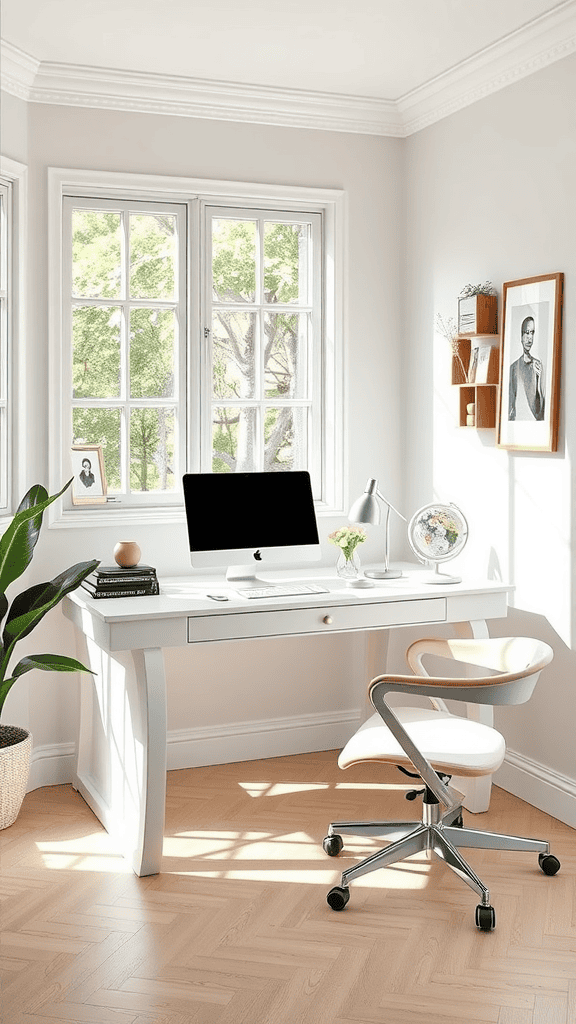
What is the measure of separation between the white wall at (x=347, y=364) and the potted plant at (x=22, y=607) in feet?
1.27

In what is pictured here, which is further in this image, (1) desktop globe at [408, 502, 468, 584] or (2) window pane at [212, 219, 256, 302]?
(2) window pane at [212, 219, 256, 302]

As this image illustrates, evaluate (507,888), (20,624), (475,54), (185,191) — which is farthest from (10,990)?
(475,54)

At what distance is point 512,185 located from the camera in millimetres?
3709

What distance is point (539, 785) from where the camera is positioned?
3701mm

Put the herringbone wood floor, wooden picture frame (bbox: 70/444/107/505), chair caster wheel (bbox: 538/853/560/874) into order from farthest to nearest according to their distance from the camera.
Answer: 1. wooden picture frame (bbox: 70/444/107/505)
2. chair caster wheel (bbox: 538/853/560/874)
3. the herringbone wood floor

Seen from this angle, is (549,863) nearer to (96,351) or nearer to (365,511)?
(365,511)

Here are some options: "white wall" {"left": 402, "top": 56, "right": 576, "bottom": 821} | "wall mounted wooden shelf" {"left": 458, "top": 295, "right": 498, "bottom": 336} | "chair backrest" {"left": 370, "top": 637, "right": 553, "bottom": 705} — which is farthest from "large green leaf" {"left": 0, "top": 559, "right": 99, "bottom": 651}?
"wall mounted wooden shelf" {"left": 458, "top": 295, "right": 498, "bottom": 336}

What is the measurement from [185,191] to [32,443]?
1174 mm

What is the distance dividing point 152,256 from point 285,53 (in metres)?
0.94

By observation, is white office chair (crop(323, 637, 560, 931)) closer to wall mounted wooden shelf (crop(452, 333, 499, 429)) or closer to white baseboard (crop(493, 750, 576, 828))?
white baseboard (crop(493, 750, 576, 828))

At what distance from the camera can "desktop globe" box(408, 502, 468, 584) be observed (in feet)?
12.7

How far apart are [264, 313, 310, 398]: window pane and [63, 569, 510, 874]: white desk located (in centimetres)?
89

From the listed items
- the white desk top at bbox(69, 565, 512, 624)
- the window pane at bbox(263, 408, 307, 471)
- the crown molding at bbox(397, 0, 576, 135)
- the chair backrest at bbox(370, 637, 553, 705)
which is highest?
the crown molding at bbox(397, 0, 576, 135)

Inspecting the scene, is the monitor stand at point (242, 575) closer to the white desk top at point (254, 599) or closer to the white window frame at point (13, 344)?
the white desk top at point (254, 599)
